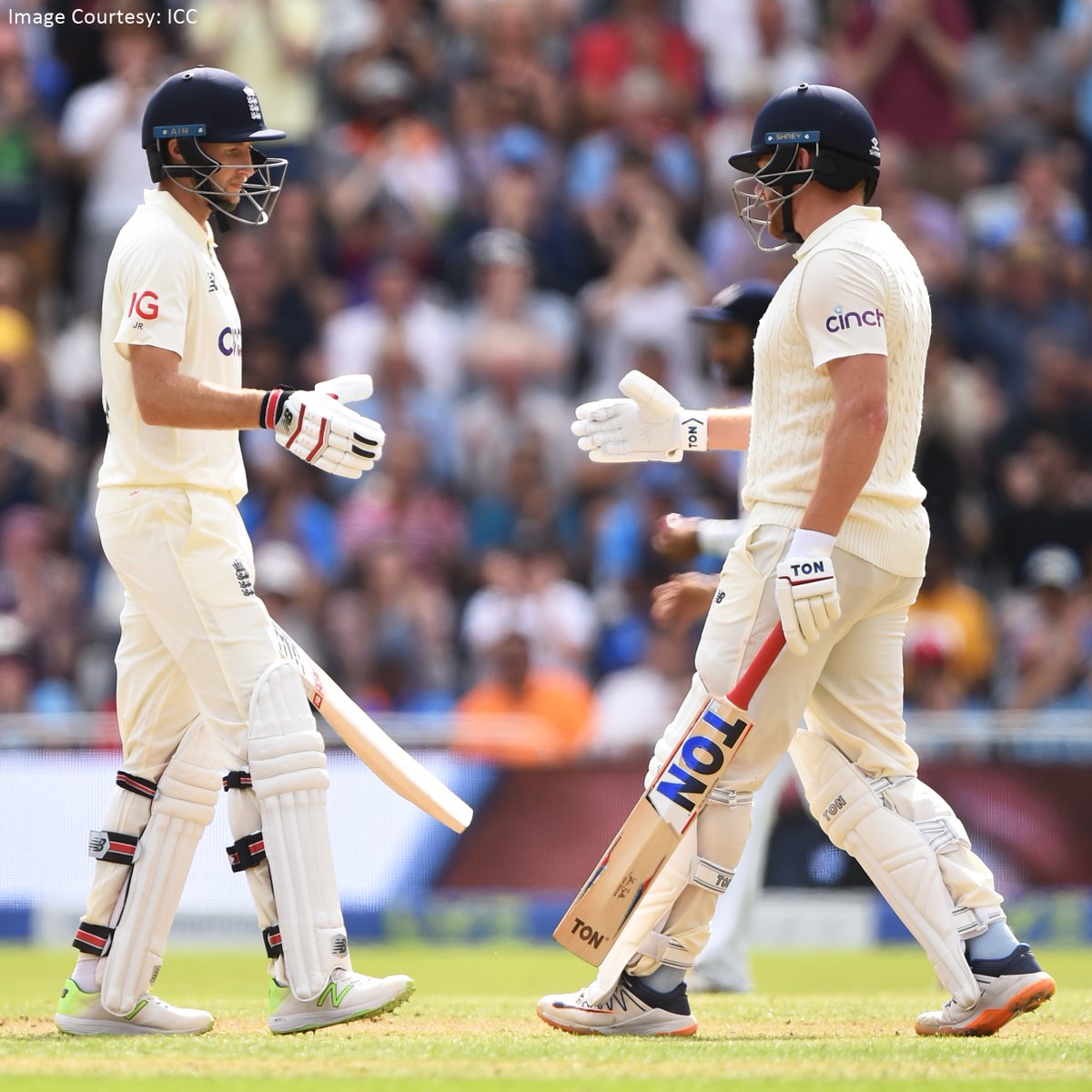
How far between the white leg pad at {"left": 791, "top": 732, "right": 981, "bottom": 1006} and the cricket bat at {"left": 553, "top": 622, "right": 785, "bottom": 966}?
34 cm

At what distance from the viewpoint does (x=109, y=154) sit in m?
13.3

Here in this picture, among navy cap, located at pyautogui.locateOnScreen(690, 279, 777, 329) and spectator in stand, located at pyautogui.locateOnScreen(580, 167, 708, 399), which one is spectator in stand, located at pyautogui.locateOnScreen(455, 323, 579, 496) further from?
navy cap, located at pyautogui.locateOnScreen(690, 279, 777, 329)

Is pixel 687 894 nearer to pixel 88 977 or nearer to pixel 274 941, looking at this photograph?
pixel 274 941

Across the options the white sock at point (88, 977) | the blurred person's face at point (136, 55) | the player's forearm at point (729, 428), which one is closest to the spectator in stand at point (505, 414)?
the blurred person's face at point (136, 55)

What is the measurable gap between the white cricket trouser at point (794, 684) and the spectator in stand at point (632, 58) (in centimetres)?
871

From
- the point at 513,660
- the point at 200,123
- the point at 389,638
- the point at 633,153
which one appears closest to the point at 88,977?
the point at 200,123

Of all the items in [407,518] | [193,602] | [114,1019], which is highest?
[193,602]

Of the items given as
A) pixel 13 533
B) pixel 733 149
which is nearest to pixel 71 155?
pixel 13 533

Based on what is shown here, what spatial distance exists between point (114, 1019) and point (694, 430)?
239 centimetres

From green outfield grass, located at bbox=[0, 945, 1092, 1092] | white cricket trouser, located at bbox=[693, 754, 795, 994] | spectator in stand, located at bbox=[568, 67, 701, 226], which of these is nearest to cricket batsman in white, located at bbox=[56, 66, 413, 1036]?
green outfield grass, located at bbox=[0, 945, 1092, 1092]

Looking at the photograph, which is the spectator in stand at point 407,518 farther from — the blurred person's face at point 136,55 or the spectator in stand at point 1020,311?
the spectator in stand at point 1020,311

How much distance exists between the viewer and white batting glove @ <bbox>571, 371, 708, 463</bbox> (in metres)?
6.04

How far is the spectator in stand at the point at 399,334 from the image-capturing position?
1241 centimetres

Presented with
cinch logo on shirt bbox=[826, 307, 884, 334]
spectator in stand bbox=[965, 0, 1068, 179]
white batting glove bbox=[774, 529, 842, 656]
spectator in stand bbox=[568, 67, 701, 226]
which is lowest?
white batting glove bbox=[774, 529, 842, 656]
